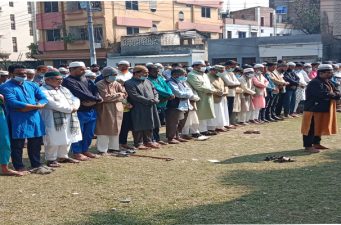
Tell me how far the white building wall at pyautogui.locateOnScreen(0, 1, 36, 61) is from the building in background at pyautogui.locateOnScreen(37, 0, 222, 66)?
9.42m

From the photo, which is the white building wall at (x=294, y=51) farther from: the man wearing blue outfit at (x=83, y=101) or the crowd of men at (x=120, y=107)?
the man wearing blue outfit at (x=83, y=101)

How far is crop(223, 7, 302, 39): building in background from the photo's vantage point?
45.5m

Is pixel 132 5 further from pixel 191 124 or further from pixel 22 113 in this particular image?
pixel 22 113

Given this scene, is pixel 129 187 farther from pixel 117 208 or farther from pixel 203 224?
pixel 203 224

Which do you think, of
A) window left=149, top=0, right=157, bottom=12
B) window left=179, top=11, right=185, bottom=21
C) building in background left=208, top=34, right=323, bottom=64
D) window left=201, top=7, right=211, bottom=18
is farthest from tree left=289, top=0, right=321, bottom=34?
window left=149, top=0, right=157, bottom=12

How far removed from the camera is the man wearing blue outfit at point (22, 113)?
6.60 m

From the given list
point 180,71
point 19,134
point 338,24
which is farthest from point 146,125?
point 338,24

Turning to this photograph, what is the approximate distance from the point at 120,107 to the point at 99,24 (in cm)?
2730

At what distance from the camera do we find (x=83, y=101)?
25.1 feet

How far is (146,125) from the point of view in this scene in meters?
8.64

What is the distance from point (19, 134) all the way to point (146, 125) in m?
2.72

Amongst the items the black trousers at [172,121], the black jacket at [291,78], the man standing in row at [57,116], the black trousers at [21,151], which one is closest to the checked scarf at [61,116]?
the man standing in row at [57,116]

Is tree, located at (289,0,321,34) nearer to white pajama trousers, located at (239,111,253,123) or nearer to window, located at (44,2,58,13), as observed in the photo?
window, located at (44,2,58,13)

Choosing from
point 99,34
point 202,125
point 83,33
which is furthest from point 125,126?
point 83,33
